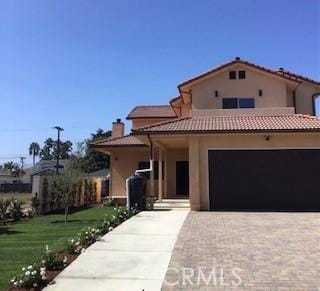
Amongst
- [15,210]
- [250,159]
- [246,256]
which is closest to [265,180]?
[250,159]

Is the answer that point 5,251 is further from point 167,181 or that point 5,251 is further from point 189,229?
point 167,181

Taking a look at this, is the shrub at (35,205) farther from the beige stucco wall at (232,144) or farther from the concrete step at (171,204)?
the beige stucco wall at (232,144)

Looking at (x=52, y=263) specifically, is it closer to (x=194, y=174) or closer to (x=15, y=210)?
(x=194, y=174)

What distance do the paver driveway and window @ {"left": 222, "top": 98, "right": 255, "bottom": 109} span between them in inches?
397

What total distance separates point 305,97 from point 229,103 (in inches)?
199

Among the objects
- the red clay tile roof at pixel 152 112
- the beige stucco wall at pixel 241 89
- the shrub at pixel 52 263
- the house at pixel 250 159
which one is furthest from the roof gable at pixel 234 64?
the shrub at pixel 52 263

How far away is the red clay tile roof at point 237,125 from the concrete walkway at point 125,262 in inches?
264

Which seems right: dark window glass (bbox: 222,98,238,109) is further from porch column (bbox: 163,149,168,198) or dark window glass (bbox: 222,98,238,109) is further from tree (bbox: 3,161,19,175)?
tree (bbox: 3,161,19,175)

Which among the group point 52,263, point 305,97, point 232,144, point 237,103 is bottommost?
point 52,263

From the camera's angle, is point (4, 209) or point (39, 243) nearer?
point (39, 243)

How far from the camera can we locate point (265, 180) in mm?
18641

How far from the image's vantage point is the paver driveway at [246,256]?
23.7ft

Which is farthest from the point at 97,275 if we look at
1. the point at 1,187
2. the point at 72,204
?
the point at 1,187

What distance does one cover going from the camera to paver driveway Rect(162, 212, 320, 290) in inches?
285
